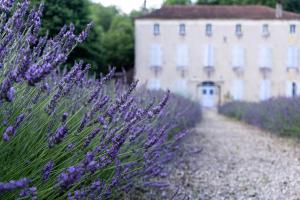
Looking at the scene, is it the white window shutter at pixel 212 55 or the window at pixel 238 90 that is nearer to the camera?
the white window shutter at pixel 212 55

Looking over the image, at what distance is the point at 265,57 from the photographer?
98.8ft

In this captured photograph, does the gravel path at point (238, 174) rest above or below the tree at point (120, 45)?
below

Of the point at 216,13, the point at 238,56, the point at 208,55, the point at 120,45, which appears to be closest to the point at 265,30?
the point at 238,56

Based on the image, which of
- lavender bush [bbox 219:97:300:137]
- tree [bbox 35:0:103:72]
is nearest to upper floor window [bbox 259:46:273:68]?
tree [bbox 35:0:103:72]

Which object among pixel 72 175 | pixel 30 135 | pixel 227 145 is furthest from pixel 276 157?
pixel 72 175

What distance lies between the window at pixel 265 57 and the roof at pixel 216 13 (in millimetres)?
1931

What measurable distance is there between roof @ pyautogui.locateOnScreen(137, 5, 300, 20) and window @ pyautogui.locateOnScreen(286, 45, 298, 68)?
1833 mm

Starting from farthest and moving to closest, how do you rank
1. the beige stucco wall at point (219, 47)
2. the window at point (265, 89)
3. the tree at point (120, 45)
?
1. the tree at point (120, 45)
2. the window at point (265, 89)
3. the beige stucco wall at point (219, 47)

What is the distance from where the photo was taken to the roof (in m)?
30.2

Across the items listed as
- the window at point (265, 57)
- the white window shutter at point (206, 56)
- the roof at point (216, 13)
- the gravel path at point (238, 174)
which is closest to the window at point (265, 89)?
the window at point (265, 57)

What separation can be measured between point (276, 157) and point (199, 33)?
24.2m

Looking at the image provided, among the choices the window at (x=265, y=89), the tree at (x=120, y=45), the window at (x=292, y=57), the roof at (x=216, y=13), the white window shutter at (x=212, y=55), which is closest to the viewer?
the window at (x=292, y=57)

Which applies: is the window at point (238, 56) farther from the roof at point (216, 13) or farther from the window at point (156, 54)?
the window at point (156, 54)

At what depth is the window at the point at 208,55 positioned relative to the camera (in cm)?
3030
